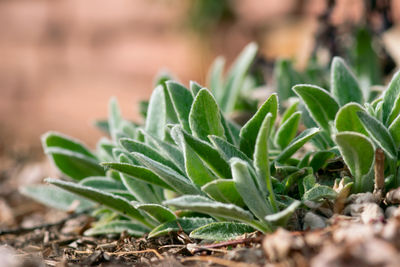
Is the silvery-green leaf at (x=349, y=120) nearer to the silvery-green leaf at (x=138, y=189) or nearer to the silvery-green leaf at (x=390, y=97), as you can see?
the silvery-green leaf at (x=390, y=97)

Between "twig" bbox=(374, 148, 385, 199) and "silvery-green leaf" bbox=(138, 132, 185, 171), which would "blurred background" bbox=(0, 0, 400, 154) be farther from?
"twig" bbox=(374, 148, 385, 199)

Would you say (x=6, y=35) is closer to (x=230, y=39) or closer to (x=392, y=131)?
(x=230, y=39)

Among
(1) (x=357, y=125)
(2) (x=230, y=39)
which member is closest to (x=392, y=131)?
(1) (x=357, y=125)

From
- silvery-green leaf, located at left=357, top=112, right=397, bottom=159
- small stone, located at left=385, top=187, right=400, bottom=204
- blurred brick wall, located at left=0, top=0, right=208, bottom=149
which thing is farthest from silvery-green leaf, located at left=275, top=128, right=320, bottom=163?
blurred brick wall, located at left=0, top=0, right=208, bottom=149

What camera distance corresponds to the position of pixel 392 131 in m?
1.14

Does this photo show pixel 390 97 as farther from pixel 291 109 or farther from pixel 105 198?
pixel 105 198

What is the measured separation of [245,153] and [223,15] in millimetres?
7207

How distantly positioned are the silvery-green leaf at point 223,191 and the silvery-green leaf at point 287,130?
0.29 m

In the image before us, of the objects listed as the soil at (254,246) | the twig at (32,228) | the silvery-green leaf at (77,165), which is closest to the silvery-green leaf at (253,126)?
the soil at (254,246)

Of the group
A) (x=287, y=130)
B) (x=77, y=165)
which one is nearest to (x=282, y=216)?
(x=287, y=130)

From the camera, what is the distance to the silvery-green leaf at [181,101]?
4.25ft

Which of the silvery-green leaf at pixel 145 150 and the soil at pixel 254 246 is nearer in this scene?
the soil at pixel 254 246

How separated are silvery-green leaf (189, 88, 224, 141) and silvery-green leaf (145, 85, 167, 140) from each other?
0.22 meters

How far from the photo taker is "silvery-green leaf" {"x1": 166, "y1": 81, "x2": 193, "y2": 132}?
1.29 meters
